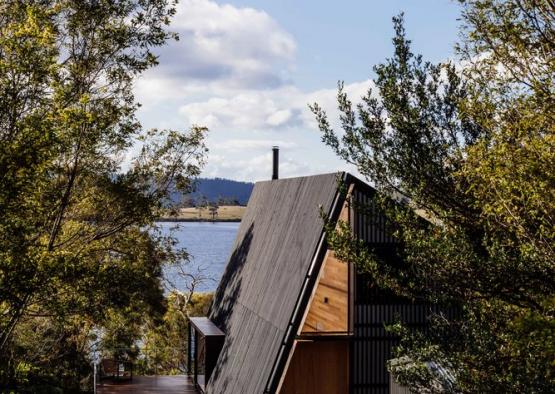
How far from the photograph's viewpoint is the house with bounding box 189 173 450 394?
9.05m

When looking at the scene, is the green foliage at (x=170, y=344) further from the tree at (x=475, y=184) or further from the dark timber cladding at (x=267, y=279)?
the tree at (x=475, y=184)

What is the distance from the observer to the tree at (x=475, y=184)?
22.3 ft

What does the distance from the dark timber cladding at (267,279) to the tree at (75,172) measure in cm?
201

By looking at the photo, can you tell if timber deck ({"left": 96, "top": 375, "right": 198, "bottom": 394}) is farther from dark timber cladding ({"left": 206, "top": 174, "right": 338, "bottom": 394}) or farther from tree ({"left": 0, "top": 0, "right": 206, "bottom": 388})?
dark timber cladding ({"left": 206, "top": 174, "right": 338, "bottom": 394})

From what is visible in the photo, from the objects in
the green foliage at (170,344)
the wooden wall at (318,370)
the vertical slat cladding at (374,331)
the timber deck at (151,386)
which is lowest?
the green foliage at (170,344)

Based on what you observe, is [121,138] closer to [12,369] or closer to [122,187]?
[122,187]

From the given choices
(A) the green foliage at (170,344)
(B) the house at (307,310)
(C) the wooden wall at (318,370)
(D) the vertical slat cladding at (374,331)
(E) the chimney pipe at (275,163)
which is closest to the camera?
(B) the house at (307,310)

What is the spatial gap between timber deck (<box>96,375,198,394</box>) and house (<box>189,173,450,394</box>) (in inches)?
79.7

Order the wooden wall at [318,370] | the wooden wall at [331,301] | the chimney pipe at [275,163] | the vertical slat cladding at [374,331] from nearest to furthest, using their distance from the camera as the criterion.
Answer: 1. the vertical slat cladding at [374,331]
2. the wooden wall at [318,370]
3. the wooden wall at [331,301]
4. the chimney pipe at [275,163]

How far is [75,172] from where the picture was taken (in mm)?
13008

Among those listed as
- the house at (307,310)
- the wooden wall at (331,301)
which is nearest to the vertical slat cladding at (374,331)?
the house at (307,310)

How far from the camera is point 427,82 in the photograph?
866 centimetres

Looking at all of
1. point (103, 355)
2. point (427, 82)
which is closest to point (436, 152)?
point (427, 82)

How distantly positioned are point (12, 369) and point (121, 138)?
6473mm
